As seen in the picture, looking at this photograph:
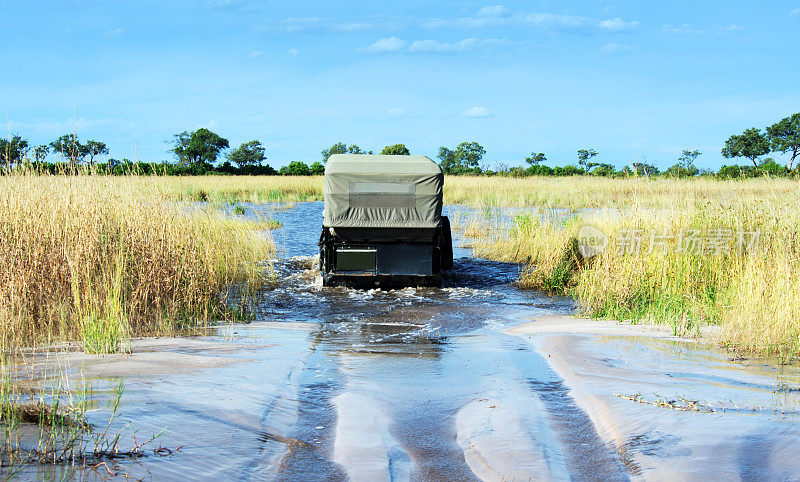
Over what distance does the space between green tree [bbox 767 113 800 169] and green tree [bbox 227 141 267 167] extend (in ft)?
208

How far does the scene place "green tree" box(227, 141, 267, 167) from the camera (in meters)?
90.8

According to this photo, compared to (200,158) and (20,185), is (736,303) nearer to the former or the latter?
(20,185)

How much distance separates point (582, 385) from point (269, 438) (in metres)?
3.11

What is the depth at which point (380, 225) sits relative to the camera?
531 inches

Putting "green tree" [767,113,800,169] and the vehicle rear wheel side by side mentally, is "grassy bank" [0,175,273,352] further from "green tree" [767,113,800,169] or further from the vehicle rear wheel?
"green tree" [767,113,800,169]

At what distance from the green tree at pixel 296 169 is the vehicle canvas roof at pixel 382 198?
201 feet

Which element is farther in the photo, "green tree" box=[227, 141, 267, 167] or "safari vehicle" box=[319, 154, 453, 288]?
"green tree" box=[227, 141, 267, 167]

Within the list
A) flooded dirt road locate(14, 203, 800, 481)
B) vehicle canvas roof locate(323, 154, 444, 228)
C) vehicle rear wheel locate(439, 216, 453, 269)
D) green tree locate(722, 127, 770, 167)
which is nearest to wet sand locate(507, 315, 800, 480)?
flooded dirt road locate(14, 203, 800, 481)

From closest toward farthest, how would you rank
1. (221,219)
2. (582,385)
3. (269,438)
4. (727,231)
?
(269,438) → (582,385) → (727,231) → (221,219)

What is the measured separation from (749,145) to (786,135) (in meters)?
3.76

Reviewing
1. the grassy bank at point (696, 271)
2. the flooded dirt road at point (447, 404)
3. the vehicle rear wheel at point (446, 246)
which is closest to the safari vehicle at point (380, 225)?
the vehicle rear wheel at point (446, 246)

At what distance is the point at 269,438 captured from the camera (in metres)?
4.80

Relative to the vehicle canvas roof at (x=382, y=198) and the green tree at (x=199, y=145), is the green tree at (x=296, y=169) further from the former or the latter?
the vehicle canvas roof at (x=382, y=198)

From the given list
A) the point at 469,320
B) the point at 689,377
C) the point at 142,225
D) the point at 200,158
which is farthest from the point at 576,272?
the point at 200,158
